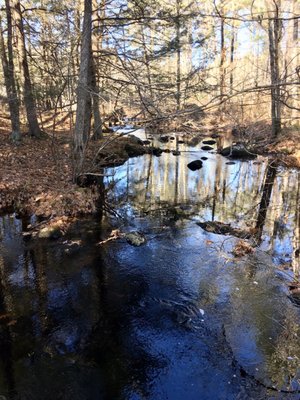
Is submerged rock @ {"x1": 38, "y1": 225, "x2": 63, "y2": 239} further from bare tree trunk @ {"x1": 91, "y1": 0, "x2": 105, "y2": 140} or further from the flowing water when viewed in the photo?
bare tree trunk @ {"x1": 91, "y1": 0, "x2": 105, "y2": 140}

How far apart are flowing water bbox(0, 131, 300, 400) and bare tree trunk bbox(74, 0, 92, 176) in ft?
9.27

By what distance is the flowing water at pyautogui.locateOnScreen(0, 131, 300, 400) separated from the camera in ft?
15.5

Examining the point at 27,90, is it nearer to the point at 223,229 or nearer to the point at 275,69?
the point at 223,229

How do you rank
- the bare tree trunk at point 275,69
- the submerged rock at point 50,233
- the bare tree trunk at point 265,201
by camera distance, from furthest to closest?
the bare tree trunk at point 265,201, the submerged rock at point 50,233, the bare tree trunk at point 275,69

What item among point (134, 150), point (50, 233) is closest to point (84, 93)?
point (50, 233)

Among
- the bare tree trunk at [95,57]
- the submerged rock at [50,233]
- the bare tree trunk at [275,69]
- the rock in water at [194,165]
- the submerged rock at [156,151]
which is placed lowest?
the submerged rock at [50,233]

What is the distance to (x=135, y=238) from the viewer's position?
8.89m

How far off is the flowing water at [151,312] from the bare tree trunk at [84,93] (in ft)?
9.27

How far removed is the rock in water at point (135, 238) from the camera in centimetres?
873

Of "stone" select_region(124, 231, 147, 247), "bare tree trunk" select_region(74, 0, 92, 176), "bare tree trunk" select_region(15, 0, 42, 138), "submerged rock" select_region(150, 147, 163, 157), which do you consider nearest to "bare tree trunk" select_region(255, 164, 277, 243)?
"stone" select_region(124, 231, 147, 247)

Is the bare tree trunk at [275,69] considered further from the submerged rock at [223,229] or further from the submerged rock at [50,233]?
the submerged rock at [50,233]

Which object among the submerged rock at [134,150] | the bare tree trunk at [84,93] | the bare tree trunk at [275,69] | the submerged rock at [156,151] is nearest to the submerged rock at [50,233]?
the bare tree trunk at [84,93]

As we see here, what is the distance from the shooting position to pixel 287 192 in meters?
12.9

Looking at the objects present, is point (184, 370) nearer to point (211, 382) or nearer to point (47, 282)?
point (211, 382)
